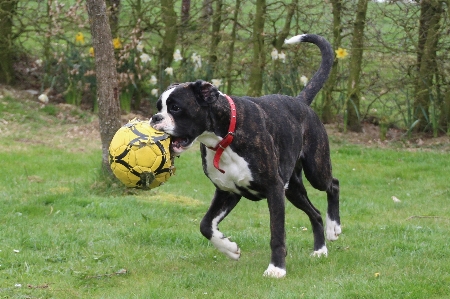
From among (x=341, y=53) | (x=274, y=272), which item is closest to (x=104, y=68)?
(x=274, y=272)

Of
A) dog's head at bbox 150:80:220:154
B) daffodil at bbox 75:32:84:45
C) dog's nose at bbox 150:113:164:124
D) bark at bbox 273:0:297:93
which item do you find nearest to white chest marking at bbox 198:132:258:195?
dog's head at bbox 150:80:220:154

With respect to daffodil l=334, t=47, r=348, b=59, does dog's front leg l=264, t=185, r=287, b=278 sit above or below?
below

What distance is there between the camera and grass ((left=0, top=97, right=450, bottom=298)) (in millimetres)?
5359

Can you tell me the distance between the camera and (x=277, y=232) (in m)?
5.81

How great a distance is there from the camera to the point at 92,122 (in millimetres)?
15109

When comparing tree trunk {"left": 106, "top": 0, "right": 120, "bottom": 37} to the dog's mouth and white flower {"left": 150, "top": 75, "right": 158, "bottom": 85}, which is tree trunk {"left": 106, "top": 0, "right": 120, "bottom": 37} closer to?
white flower {"left": 150, "top": 75, "right": 158, "bottom": 85}

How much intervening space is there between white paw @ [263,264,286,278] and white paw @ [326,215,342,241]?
1562 millimetres

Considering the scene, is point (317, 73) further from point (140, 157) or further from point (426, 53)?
point (426, 53)

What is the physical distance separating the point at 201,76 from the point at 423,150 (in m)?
4.79

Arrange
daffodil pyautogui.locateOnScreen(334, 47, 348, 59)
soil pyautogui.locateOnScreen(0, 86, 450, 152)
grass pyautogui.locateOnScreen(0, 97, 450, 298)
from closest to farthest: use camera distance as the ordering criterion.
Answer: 1. grass pyautogui.locateOnScreen(0, 97, 450, 298)
2. daffodil pyautogui.locateOnScreen(334, 47, 348, 59)
3. soil pyautogui.locateOnScreen(0, 86, 450, 152)

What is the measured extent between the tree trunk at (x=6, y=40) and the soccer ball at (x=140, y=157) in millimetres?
9589

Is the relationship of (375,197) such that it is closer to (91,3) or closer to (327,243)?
(327,243)

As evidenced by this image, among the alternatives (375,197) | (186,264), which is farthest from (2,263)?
(375,197)

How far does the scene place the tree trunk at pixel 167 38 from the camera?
49.5 feet
